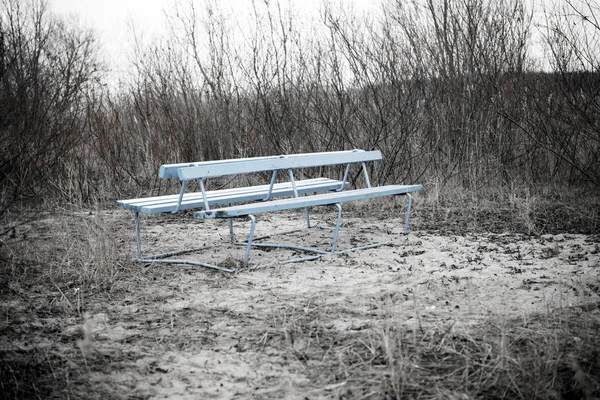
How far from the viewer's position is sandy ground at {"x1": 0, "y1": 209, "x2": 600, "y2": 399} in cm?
264

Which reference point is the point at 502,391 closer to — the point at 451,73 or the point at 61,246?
the point at 61,246

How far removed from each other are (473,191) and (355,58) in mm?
2286

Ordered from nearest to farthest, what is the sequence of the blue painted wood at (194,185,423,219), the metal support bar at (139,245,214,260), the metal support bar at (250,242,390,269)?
the blue painted wood at (194,185,423,219) → the metal support bar at (250,242,390,269) → the metal support bar at (139,245,214,260)

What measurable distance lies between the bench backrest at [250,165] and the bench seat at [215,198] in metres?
0.23

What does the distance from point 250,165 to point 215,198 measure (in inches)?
16.2

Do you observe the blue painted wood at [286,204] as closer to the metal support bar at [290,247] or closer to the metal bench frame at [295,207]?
the metal bench frame at [295,207]

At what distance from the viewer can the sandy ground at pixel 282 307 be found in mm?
2643

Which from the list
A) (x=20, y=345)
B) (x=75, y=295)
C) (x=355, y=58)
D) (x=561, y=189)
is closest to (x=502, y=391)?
(x=20, y=345)

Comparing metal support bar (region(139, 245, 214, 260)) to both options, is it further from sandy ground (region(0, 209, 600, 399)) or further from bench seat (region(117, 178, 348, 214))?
bench seat (region(117, 178, 348, 214))

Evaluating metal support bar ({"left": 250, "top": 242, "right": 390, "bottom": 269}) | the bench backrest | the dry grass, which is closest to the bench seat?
the bench backrest

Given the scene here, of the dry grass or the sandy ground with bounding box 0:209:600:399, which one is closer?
the dry grass

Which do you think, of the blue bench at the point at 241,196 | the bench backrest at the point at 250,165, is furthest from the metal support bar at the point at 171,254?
the bench backrest at the point at 250,165

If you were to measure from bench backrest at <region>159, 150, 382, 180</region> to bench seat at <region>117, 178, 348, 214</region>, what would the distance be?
0.75ft

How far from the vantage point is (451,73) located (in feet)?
26.7
